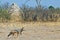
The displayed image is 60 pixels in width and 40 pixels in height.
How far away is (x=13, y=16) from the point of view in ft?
117

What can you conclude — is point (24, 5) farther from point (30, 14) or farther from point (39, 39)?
point (39, 39)

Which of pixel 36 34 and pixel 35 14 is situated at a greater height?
pixel 35 14

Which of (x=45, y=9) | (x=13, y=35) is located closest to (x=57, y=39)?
(x=13, y=35)

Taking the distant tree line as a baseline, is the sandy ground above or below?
below

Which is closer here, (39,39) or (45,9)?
(39,39)

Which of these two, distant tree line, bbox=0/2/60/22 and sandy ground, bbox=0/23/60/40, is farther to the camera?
distant tree line, bbox=0/2/60/22

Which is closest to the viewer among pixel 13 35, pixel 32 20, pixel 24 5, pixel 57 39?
pixel 13 35

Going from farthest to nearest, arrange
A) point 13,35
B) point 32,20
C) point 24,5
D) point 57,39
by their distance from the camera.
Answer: point 24,5
point 32,20
point 57,39
point 13,35

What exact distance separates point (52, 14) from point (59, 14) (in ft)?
3.28

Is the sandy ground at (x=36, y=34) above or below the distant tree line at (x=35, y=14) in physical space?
below

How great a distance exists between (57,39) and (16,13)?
67.3 ft

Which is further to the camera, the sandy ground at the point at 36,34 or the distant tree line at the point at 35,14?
the distant tree line at the point at 35,14

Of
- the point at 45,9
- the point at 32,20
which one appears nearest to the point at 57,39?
the point at 32,20

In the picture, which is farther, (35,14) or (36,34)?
(35,14)
